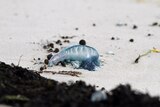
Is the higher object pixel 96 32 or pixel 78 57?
pixel 96 32

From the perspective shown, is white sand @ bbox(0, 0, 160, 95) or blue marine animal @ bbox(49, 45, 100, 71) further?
blue marine animal @ bbox(49, 45, 100, 71)

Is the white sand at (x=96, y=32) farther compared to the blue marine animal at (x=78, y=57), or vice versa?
the blue marine animal at (x=78, y=57)

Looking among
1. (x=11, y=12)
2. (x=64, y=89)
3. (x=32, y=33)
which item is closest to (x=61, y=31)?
(x=32, y=33)

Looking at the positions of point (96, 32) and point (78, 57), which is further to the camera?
point (96, 32)
